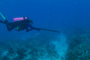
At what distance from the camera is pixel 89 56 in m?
7.82

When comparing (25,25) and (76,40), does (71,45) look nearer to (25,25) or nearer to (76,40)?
(76,40)

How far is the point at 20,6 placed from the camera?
182 metres

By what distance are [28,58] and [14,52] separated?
2122 millimetres

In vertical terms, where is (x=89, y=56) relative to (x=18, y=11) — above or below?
below

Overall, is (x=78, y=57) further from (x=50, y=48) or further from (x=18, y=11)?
(x=18, y=11)

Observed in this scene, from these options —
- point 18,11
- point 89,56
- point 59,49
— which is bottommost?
point 89,56

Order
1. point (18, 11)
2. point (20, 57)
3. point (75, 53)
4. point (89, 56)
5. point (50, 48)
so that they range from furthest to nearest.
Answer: point (18, 11)
point (50, 48)
point (20, 57)
point (75, 53)
point (89, 56)

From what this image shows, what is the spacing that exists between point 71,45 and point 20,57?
14.5 ft

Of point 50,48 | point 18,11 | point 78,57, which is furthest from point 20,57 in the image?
point 18,11

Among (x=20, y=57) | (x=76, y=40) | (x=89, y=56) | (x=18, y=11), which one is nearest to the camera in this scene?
(x=89, y=56)

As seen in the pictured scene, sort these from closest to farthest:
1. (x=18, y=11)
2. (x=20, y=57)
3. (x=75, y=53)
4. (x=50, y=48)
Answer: (x=75, y=53), (x=20, y=57), (x=50, y=48), (x=18, y=11)

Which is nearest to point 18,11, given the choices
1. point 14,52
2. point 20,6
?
point 20,6

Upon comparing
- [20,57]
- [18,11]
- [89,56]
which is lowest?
[89,56]

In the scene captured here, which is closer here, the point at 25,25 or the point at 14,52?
the point at 25,25
